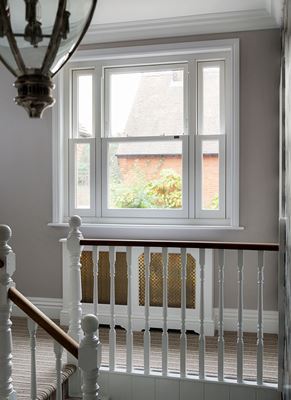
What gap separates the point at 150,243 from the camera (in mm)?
2920


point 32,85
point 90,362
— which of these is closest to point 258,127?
point 90,362

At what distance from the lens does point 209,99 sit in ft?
12.9

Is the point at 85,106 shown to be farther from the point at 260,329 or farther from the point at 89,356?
the point at 89,356

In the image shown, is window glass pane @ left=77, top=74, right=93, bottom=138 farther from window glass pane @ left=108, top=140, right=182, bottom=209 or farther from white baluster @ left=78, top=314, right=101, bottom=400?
white baluster @ left=78, top=314, right=101, bottom=400

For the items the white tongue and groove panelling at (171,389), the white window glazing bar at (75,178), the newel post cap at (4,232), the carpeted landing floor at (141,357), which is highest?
the white window glazing bar at (75,178)

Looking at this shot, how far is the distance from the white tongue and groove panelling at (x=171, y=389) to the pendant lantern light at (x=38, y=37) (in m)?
2.36

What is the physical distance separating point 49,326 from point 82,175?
2.34 metres

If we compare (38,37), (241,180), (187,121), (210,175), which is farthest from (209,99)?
(38,37)

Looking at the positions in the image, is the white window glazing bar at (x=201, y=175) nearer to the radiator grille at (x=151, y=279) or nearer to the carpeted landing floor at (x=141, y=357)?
the radiator grille at (x=151, y=279)

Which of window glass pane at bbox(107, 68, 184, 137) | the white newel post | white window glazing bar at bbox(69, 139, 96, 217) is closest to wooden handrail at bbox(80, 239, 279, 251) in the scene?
the white newel post

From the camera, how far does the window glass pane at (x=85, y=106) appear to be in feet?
13.9

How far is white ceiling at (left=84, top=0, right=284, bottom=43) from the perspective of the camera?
352 centimetres

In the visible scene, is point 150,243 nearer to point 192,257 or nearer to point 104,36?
point 192,257

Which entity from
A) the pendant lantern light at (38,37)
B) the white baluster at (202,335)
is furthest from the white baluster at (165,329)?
the pendant lantern light at (38,37)
